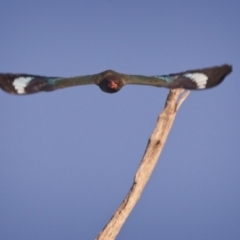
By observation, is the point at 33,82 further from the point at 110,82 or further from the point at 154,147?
the point at 154,147

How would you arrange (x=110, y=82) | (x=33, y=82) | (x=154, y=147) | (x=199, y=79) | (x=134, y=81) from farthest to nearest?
(x=154, y=147) → (x=33, y=82) → (x=199, y=79) → (x=134, y=81) → (x=110, y=82)

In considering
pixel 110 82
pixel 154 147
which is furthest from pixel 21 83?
pixel 154 147

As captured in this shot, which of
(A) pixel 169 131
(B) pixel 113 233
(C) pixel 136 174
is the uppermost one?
(A) pixel 169 131

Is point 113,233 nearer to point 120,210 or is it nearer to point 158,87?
point 120,210

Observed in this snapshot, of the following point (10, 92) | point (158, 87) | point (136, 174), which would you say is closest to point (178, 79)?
point (158, 87)

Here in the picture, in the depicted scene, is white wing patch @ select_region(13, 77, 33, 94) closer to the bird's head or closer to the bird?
the bird

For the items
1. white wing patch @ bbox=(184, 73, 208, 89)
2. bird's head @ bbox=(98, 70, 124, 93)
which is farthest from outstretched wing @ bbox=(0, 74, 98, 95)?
white wing patch @ bbox=(184, 73, 208, 89)

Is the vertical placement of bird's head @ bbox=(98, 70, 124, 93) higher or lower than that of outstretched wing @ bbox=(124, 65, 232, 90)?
lower
